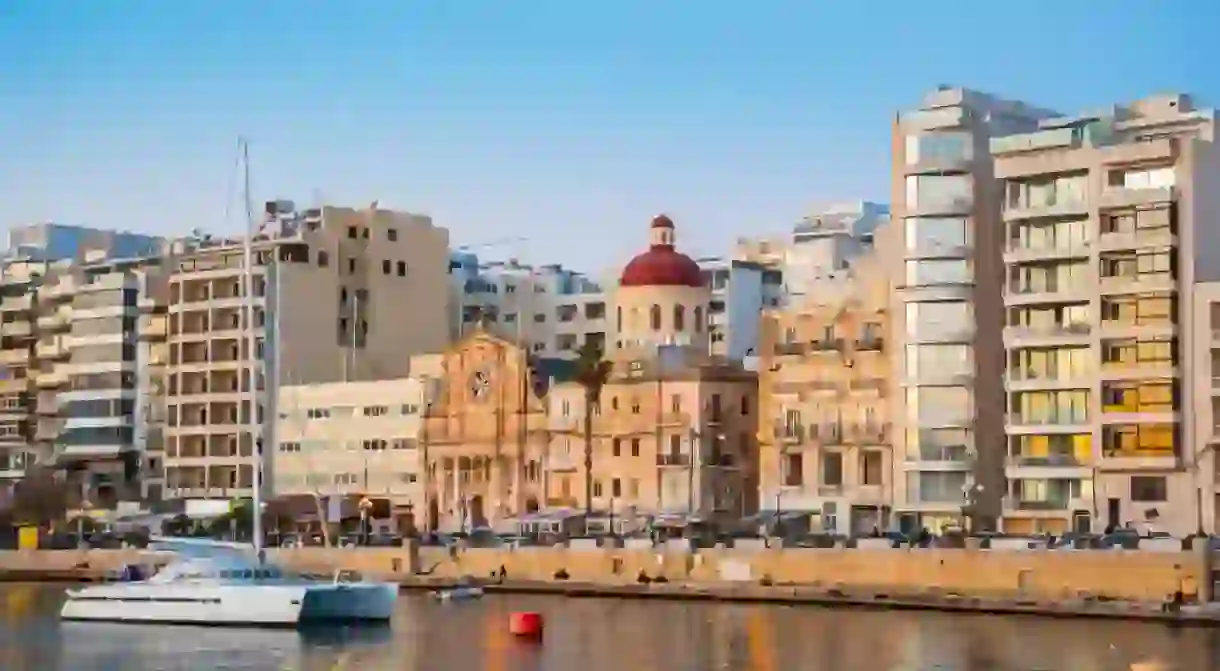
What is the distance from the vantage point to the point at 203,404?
12006 centimetres

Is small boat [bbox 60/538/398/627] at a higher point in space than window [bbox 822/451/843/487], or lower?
lower

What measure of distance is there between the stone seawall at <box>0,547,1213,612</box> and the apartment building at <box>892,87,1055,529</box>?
914cm

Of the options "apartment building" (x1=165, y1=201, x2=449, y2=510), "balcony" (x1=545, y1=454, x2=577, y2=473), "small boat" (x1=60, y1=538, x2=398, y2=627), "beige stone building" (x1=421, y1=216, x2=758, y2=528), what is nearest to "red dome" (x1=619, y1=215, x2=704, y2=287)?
"beige stone building" (x1=421, y1=216, x2=758, y2=528)

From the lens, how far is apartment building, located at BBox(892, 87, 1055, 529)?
87812 millimetres

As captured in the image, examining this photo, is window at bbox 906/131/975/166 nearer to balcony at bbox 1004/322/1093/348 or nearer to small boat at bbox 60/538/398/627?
balcony at bbox 1004/322/1093/348

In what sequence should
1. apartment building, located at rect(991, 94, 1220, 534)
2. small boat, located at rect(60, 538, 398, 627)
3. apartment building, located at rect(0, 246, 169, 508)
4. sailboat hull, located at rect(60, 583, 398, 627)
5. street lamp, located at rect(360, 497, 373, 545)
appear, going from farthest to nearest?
apartment building, located at rect(0, 246, 169, 508) < street lamp, located at rect(360, 497, 373, 545) < apartment building, located at rect(991, 94, 1220, 534) < small boat, located at rect(60, 538, 398, 627) < sailboat hull, located at rect(60, 583, 398, 627)

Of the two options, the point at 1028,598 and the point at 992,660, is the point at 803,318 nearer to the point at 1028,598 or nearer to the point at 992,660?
the point at 1028,598

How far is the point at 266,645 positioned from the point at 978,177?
1459 inches

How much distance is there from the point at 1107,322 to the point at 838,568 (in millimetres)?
13759

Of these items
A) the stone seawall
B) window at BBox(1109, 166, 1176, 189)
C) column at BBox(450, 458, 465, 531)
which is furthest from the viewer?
column at BBox(450, 458, 465, 531)

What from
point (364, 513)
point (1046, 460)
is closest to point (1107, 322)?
point (1046, 460)

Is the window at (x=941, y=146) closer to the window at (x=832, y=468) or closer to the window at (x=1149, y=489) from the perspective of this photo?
the window at (x=832, y=468)

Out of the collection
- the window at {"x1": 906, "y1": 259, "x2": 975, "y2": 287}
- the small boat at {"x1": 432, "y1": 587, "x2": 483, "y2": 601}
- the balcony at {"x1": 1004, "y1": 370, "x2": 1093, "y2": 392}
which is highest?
the window at {"x1": 906, "y1": 259, "x2": 975, "y2": 287}

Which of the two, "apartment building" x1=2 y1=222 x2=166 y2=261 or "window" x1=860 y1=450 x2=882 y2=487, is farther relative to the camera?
"apartment building" x1=2 y1=222 x2=166 y2=261
